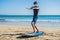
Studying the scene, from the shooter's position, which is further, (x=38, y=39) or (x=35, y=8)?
(x=35, y=8)

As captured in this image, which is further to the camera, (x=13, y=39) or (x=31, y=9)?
(x=31, y=9)

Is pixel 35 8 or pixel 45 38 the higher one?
pixel 35 8

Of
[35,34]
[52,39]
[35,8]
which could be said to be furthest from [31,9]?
[52,39]

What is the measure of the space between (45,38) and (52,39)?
42cm

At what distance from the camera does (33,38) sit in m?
9.88

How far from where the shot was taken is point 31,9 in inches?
406

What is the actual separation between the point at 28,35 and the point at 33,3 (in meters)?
1.81

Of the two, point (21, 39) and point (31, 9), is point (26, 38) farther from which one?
point (31, 9)

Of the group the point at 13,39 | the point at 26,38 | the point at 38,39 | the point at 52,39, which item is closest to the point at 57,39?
the point at 52,39

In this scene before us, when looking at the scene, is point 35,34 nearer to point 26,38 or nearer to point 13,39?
point 26,38

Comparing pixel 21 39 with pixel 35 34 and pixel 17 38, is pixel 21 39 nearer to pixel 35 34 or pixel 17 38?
pixel 17 38

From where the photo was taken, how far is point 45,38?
994 centimetres

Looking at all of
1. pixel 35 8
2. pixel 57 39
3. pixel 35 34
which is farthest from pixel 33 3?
pixel 57 39

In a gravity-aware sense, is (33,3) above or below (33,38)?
above
